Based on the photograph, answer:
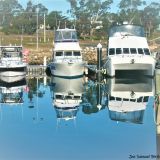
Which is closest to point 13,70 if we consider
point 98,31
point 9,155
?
point 9,155

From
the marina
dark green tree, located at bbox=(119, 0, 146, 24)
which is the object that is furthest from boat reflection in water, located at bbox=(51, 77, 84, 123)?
dark green tree, located at bbox=(119, 0, 146, 24)

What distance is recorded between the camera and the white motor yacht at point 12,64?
28.5 metres

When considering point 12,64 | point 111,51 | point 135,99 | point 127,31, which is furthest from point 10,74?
point 135,99

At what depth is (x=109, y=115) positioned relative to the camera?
18625 mm

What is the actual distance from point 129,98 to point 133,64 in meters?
5.63

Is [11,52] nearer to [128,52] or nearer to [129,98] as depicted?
[128,52]

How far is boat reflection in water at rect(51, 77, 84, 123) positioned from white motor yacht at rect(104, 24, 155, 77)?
2011 millimetres

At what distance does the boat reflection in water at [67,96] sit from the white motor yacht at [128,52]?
2.01 metres

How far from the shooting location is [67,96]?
2305 cm

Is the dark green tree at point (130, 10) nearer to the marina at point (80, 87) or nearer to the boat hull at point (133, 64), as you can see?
the marina at point (80, 87)

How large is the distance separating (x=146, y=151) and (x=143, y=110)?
642 centimetres

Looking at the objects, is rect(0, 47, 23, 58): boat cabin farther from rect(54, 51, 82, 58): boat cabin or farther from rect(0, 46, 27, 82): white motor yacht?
rect(54, 51, 82, 58): boat cabin

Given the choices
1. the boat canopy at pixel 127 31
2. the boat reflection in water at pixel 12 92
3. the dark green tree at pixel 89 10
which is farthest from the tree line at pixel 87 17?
the boat reflection in water at pixel 12 92

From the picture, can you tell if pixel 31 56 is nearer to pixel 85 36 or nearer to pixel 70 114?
pixel 85 36
